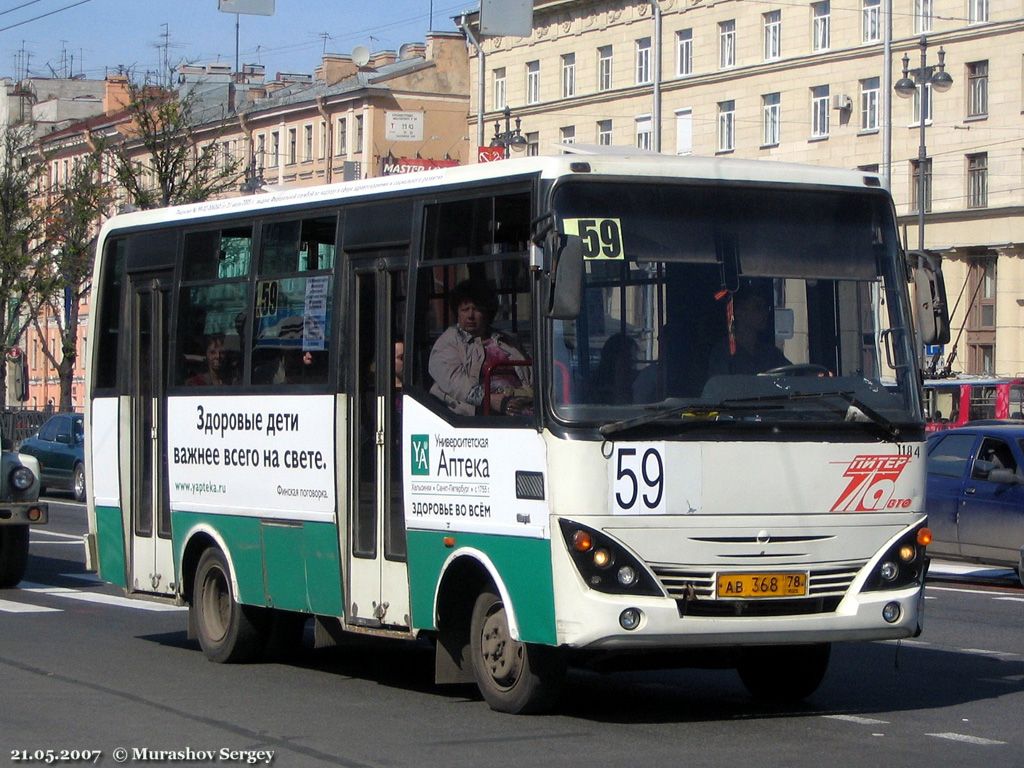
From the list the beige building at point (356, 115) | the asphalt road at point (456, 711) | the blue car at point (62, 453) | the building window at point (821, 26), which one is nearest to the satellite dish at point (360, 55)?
the beige building at point (356, 115)

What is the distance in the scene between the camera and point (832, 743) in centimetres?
973

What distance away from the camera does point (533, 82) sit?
80.2 m

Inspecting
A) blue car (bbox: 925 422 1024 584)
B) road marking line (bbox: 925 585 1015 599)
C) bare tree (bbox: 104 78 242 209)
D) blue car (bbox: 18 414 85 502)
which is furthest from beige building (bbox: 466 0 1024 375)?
road marking line (bbox: 925 585 1015 599)

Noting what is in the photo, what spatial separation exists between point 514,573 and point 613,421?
96 centimetres

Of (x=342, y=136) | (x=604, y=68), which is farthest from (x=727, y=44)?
(x=342, y=136)

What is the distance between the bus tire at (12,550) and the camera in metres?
19.4

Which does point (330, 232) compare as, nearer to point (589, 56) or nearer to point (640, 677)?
point (640, 677)

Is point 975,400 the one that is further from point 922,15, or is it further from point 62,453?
point 62,453

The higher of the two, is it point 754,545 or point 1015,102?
point 1015,102

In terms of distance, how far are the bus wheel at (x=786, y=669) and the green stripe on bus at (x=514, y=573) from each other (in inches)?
60.0

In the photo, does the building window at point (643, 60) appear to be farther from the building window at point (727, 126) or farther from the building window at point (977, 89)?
the building window at point (977, 89)

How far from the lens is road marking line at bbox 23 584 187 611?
17766mm

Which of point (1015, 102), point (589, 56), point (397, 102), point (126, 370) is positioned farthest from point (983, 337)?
point (126, 370)

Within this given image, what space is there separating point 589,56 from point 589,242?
68.0m
